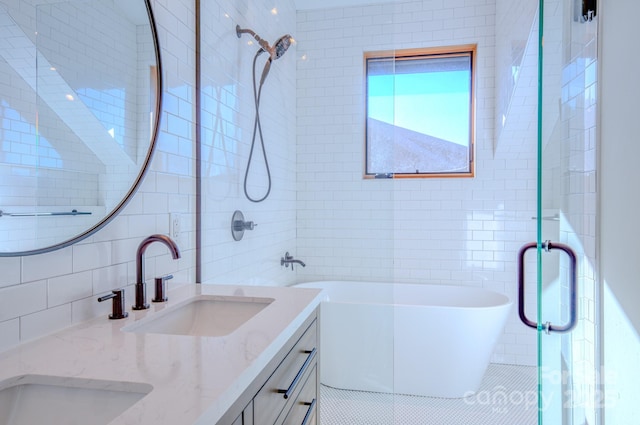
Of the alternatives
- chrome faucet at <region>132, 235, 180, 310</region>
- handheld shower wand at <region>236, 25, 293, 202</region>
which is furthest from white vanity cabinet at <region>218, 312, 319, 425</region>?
handheld shower wand at <region>236, 25, 293, 202</region>

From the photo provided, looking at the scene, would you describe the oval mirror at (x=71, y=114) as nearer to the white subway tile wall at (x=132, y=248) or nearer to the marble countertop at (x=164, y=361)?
the white subway tile wall at (x=132, y=248)

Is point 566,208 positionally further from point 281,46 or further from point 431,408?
point 281,46

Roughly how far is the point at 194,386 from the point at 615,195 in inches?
54.6

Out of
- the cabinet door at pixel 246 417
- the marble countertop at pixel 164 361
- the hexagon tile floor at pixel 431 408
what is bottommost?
the hexagon tile floor at pixel 431 408

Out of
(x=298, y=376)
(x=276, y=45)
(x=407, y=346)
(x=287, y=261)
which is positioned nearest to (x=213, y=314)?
(x=298, y=376)

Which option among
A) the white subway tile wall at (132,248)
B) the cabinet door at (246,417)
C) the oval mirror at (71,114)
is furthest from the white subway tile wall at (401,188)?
the cabinet door at (246,417)

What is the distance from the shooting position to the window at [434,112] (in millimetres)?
3264

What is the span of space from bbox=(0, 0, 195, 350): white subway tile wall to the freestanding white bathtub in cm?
123

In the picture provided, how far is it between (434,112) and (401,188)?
777 mm

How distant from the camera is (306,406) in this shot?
4.37ft

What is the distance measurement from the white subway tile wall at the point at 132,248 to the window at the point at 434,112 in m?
1.99

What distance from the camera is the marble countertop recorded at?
0.63m

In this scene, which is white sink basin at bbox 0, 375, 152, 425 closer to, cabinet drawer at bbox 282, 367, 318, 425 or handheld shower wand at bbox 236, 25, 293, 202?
cabinet drawer at bbox 282, 367, 318, 425

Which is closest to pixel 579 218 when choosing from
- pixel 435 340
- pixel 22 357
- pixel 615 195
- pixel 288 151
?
pixel 615 195
